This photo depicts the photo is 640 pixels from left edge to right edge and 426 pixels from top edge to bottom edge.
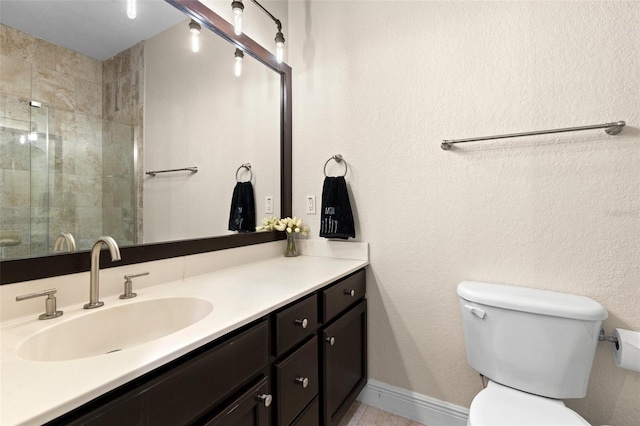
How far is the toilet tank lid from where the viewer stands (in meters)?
1.09

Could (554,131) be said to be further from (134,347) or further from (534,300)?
(134,347)

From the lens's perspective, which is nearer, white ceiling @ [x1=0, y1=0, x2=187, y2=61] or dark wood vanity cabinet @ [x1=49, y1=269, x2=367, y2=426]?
dark wood vanity cabinet @ [x1=49, y1=269, x2=367, y2=426]

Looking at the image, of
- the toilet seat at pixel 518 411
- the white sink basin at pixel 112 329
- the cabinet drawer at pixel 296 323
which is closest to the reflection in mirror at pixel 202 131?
the white sink basin at pixel 112 329

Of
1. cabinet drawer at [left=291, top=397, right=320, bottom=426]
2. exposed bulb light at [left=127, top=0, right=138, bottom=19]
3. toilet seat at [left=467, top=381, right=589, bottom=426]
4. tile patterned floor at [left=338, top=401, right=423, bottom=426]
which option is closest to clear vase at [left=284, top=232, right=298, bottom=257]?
cabinet drawer at [left=291, top=397, right=320, bottom=426]

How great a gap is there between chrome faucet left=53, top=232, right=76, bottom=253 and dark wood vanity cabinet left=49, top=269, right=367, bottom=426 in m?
0.61

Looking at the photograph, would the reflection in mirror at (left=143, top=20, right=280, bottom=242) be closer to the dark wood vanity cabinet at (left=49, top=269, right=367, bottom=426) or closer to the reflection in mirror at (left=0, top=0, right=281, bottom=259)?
the reflection in mirror at (left=0, top=0, right=281, bottom=259)

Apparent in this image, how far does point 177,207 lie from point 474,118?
4.95 ft

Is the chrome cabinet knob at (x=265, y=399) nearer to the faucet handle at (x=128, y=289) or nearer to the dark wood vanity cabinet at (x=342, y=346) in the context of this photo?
the dark wood vanity cabinet at (x=342, y=346)

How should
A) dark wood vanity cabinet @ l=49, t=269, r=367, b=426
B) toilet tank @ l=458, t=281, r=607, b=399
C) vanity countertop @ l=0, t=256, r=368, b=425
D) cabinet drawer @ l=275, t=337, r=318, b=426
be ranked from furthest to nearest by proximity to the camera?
toilet tank @ l=458, t=281, r=607, b=399, cabinet drawer @ l=275, t=337, r=318, b=426, dark wood vanity cabinet @ l=49, t=269, r=367, b=426, vanity countertop @ l=0, t=256, r=368, b=425

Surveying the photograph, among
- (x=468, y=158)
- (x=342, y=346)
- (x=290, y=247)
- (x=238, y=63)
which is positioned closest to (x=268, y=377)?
(x=342, y=346)

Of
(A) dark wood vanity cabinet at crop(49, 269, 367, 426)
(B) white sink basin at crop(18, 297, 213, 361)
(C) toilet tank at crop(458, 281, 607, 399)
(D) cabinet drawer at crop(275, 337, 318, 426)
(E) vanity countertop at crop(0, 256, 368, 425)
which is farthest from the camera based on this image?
(C) toilet tank at crop(458, 281, 607, 399)

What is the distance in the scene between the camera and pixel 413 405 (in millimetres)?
1590

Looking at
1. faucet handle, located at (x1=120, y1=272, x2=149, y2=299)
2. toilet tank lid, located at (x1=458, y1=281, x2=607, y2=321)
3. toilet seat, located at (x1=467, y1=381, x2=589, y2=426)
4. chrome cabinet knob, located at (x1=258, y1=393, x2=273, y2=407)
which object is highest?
faucet handle, located at (x1=120, y1=272, x2=149, y2=299)

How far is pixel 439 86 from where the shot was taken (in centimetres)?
154
